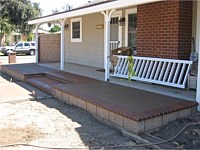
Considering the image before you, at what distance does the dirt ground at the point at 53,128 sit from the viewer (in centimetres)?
446

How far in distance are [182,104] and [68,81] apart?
4.18 meters

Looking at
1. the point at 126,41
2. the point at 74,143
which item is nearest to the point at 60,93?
the point at 74,143

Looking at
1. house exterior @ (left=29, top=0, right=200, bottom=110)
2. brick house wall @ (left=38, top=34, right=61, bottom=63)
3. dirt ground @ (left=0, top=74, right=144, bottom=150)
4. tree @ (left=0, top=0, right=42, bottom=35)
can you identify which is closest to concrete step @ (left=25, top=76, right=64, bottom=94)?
dirt ground @ (left=0, top=74, right=144, bottom=150)

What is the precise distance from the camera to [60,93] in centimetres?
734

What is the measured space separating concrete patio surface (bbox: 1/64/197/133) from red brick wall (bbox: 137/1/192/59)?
164cm

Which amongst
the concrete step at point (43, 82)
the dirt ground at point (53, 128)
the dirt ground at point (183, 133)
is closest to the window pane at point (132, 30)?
the concrete step at point (43, 82)

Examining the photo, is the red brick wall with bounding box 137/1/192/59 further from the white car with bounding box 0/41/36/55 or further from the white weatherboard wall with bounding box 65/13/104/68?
the white car with bounding box 0/41/36/55

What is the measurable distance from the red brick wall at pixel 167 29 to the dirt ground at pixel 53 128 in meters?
3.14

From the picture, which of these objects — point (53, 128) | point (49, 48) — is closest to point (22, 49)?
point (49, 48)

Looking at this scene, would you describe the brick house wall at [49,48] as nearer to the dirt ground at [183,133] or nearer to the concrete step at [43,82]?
the concrete step at [43,82]

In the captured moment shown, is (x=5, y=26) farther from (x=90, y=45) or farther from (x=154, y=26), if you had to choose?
(x=154, y=26)

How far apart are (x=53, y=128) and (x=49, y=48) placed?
11.6 meters

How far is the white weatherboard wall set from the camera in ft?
40.9

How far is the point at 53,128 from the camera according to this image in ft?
17.1
